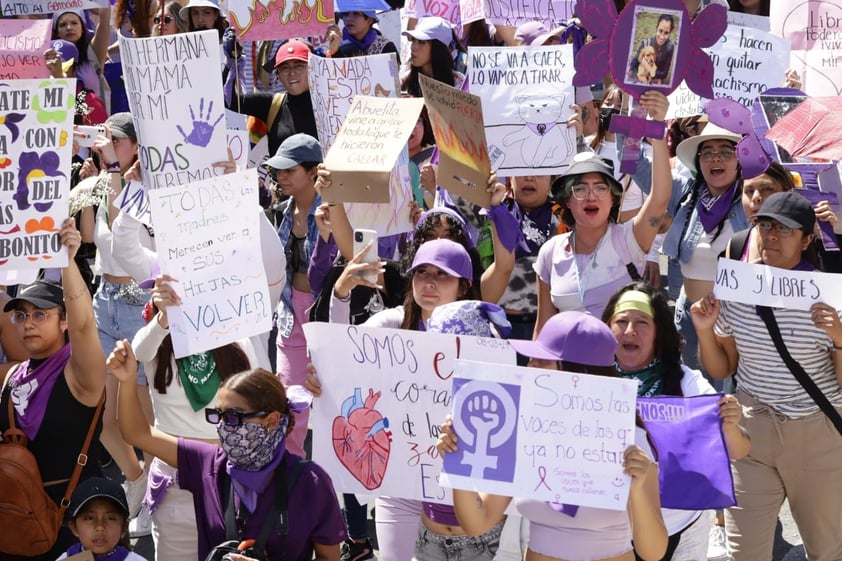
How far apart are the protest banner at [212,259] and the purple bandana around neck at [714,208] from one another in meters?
2.40

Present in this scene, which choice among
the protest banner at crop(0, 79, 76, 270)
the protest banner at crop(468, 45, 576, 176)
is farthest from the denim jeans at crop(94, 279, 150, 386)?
the protest banner at crop(468, 45, 576, 176)

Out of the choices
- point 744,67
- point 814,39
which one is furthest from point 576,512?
point 814,39

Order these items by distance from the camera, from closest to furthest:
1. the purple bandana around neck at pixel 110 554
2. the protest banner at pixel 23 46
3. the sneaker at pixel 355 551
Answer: the purple bandana around neck at pixel 110 554 → the sneaker at pixel 355 551 → the protest banner at pixel 23 46

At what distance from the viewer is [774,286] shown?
17.3ft

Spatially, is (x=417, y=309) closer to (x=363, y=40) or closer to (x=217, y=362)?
(x=217, y=362)

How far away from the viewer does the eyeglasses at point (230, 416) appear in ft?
14.9

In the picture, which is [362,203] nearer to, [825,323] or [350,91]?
[350,91]

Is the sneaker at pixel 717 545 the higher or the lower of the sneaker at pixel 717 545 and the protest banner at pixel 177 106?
the lower

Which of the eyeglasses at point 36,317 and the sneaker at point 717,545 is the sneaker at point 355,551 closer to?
the sneaker at point 717,545

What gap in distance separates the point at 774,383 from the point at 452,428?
6.49 ft

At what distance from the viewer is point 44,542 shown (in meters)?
5.29

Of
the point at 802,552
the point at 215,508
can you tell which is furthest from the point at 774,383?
→ the point at 215,508

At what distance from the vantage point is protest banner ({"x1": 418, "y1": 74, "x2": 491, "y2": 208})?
259 inches

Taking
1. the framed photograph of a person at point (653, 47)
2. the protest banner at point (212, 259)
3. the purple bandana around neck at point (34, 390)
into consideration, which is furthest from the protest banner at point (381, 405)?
the framed photograph of a person at point (653, 47)
